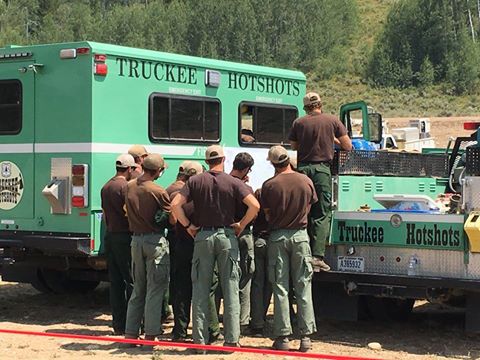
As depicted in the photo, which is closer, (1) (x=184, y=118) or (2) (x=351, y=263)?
(2) (x=351, y=263)

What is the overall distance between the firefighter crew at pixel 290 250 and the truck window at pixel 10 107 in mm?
3404

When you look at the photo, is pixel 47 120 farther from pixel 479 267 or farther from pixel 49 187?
pixel 479 267

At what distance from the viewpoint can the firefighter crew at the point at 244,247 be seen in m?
8.57

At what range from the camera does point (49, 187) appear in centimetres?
999

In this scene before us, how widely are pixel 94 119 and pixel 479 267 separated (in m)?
4.18

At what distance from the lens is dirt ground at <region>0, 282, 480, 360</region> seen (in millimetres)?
8375

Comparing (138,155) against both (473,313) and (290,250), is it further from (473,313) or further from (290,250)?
(473,313)

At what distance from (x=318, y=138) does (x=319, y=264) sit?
1195 millimetres

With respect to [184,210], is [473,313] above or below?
below

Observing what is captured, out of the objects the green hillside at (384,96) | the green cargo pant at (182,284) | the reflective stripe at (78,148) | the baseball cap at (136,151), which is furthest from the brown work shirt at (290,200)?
the green hillside at (384,96)

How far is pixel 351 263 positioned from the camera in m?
8.83

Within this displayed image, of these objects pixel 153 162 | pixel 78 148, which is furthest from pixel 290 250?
pixel 78 148

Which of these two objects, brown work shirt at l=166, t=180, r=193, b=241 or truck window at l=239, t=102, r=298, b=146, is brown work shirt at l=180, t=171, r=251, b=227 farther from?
truck window at l=239, t=102, r=298, b=146

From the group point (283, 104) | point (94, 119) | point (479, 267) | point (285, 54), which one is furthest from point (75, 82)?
point (285, 54)
